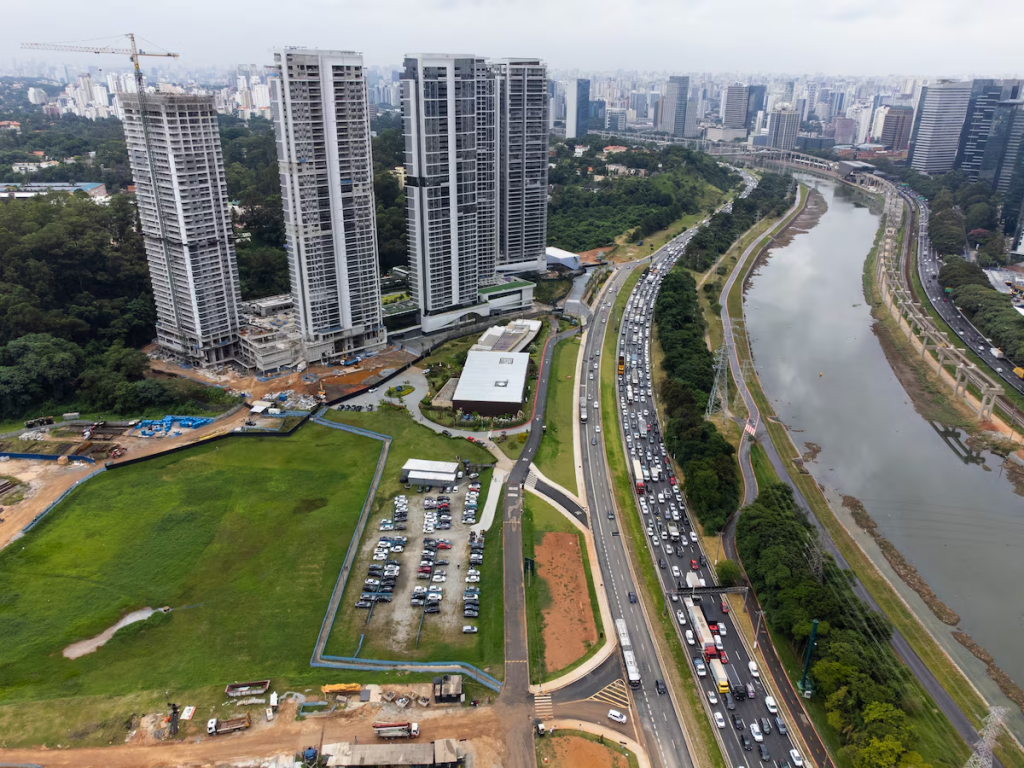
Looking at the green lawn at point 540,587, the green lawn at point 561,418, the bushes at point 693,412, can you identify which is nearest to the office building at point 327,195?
the green lawn at point 561,418

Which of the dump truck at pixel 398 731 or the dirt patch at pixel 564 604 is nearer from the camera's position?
the dump truck at pixel 398 731

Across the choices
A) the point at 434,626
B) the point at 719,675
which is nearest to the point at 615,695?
the point at 719,675

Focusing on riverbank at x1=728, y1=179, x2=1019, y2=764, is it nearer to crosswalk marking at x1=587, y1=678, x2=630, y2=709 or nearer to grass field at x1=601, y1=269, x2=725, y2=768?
grass field at x1=601, y1=269, x2=725, y2=768

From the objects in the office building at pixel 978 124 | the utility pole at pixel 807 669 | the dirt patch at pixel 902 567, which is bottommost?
the dirt patch at pixel 902 567

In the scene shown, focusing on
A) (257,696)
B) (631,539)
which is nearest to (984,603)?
(631,539)

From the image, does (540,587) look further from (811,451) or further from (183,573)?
(811,451)

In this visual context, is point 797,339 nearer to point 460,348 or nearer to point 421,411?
point 460,348

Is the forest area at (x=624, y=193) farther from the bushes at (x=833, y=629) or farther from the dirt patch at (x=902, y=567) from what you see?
the bushes at (x=833, y=629)
